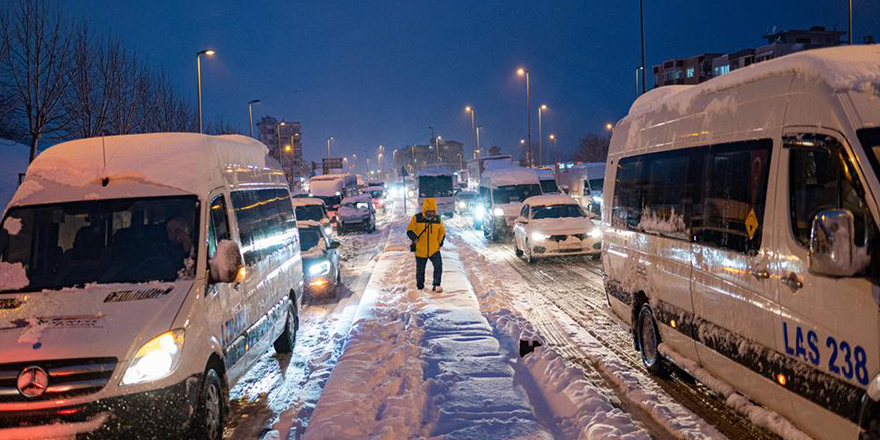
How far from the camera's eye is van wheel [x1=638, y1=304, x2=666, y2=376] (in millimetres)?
7574

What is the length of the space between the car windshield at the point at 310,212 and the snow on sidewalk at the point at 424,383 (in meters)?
13.1

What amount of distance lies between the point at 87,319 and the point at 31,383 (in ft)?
1.84

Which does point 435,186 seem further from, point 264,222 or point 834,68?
point 834,68

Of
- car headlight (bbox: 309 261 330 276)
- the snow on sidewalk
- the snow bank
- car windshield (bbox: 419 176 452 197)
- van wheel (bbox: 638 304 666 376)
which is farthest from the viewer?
car windshield (bbox: 419 176 452 197)

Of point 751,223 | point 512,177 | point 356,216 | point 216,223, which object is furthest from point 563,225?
point 356,216

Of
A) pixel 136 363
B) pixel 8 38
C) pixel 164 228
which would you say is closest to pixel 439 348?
pixel 164 228

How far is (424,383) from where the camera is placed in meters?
7.04

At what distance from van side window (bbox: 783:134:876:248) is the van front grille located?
15.9 ft

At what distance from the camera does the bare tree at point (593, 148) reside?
3879 inches

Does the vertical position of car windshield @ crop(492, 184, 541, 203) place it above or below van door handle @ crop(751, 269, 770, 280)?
above

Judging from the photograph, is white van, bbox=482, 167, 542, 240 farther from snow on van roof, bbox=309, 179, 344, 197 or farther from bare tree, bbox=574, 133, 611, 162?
bare tree, bbox=574, 133, 611, 162

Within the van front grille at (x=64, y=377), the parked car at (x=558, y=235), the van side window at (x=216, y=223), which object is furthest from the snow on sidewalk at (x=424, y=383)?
the parked car at (x=558, y=235)

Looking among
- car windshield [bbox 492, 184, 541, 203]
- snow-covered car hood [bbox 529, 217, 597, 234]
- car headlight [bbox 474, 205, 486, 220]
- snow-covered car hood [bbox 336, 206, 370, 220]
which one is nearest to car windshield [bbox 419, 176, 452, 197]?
car headlight [bbox 474, 205, 486, 220]

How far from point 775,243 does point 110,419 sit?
4.87 meters
